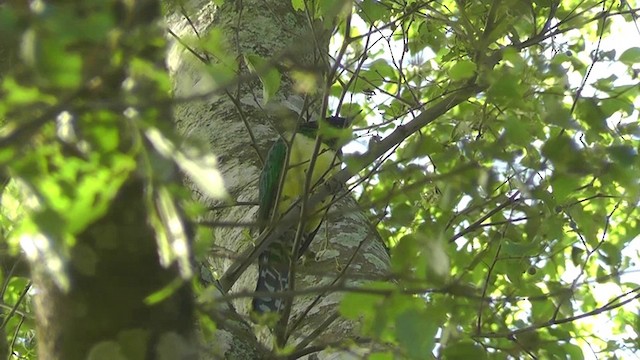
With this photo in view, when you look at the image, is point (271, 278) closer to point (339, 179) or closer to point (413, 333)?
point (339, 179)

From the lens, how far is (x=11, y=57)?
85 centimetres

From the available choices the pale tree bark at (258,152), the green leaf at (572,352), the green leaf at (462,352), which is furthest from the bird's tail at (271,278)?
the green leaf at (462,352)

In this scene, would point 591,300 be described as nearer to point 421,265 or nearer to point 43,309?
point 421,265

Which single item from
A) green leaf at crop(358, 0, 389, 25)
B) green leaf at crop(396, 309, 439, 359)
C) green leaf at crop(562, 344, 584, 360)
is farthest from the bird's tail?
green leaf at crop(396, 309, 439, 359)

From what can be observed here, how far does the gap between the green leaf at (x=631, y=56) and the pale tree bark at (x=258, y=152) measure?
0.61m

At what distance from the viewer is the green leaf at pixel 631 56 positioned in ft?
5.24

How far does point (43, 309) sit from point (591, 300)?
85.9 inches

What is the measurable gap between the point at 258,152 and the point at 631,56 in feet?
2.96

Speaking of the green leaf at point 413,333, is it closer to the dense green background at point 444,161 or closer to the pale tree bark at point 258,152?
the dense green background at point 444,161

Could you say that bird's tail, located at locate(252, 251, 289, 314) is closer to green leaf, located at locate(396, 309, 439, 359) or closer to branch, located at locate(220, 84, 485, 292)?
branch, located at locate(220, 84, 485, 292)

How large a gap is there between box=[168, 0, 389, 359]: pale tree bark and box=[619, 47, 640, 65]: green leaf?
607 mm

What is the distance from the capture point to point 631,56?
161cm

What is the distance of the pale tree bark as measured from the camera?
1.62m

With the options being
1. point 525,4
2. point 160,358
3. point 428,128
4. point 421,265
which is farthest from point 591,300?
point 160,358
